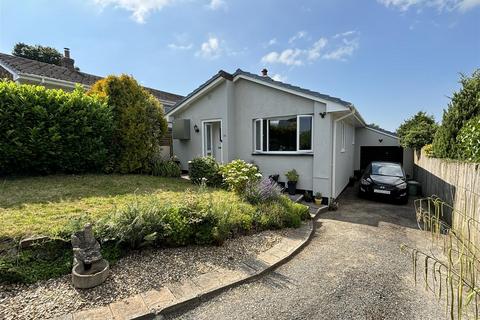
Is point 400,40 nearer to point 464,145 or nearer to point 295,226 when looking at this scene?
point 464,145

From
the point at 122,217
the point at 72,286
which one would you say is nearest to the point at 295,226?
the point at 122,217

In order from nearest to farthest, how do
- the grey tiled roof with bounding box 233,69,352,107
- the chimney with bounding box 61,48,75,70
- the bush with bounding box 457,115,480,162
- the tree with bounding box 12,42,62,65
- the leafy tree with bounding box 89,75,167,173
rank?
the bush with bounding box 457,115,480,162 < the grey tiled roof with bounding box 233,69,352,107 < the leafy tree with bounding box 89,75,167,173 < the chimney with bounding box 61,48,75,70 < the tree with bounding box 12,42,62,65

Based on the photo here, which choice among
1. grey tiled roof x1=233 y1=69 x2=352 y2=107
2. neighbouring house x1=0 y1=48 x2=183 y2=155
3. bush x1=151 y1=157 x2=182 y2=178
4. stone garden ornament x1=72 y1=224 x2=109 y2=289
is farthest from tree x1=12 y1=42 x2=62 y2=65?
stone garden ornament x1=72 y1=224 x2=109 y2=289

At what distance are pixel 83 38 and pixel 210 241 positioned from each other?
8.73 m

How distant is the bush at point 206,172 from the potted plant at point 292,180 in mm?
2476

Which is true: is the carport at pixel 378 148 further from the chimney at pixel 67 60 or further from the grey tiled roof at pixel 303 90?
the chimney at pixel 67 60

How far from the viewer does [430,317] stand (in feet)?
9.54

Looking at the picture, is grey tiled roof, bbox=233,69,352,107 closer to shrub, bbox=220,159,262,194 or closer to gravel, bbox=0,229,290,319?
shrub, bbox=220,159,262,194

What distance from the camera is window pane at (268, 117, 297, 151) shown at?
8.84 metres

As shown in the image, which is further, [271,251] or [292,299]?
[271,251]

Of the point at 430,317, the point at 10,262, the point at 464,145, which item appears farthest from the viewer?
the point at 464,145

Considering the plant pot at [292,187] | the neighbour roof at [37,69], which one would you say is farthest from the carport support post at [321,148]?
the neighbour roof at [37,69]

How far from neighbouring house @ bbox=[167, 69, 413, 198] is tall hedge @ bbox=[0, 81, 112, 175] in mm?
3921

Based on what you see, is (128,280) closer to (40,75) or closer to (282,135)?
(282,135)
